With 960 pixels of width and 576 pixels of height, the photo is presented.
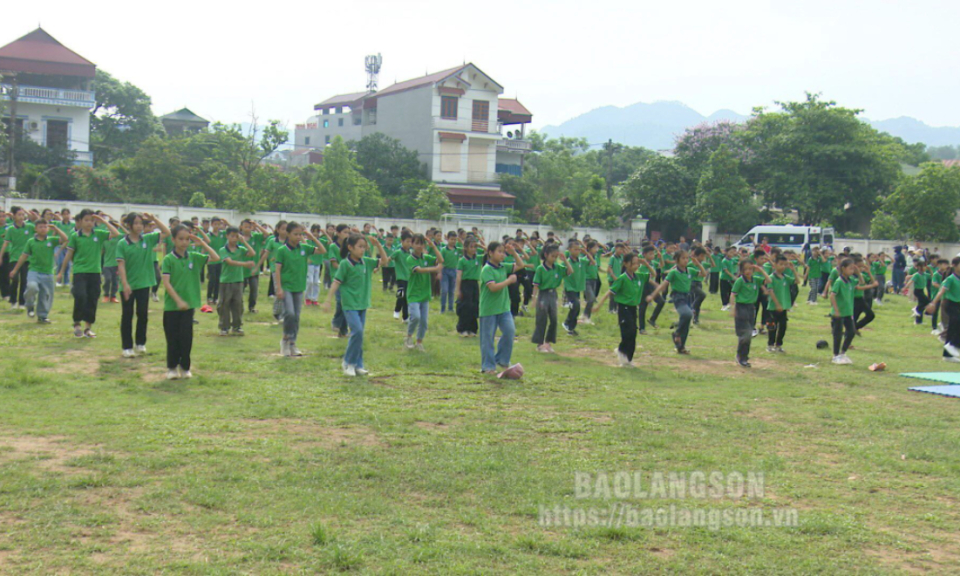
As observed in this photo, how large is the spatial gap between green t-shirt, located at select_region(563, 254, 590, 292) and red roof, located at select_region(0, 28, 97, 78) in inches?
1838

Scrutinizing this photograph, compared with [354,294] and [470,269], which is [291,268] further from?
[470,269]

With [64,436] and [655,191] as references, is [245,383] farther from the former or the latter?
[655,191]

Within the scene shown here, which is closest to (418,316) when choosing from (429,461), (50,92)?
(429,461)

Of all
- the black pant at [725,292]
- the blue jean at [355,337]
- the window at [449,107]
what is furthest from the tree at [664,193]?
the blue jean at [355,337]

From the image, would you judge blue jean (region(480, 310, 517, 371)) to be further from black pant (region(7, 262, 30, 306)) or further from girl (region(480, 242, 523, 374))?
black pant (region(7, 262, 30, 306))

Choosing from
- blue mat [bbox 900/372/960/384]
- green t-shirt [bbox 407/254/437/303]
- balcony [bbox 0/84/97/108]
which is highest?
balcony [bbox 0/84/97/108]

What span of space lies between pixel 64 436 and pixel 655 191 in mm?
50255

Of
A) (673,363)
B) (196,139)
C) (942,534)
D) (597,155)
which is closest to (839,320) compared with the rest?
(673,363)

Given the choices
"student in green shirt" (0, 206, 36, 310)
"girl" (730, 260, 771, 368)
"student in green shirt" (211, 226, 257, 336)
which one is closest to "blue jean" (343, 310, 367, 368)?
"student in green shirt" (211, 226, 257, 336)

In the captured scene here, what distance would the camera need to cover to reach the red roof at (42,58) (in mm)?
50281

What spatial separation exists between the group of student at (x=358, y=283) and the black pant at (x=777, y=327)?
0.03m

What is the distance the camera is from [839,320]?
43.5 ft

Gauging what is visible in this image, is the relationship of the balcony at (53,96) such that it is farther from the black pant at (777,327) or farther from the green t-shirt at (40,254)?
the black pant at (777,327)

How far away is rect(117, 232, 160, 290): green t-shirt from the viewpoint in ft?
35.3
